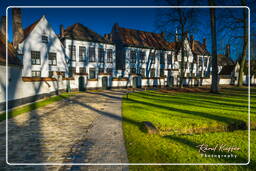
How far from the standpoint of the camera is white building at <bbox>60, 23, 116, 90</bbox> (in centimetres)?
1964

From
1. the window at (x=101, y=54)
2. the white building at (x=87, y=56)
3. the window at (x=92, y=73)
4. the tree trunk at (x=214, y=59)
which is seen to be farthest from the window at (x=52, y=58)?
the tree trunk at (x=214, y=59)

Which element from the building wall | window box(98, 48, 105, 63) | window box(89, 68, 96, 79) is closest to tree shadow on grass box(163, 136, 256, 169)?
the building wall

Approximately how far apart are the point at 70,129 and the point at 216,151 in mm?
5108

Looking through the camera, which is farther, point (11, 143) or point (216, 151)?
point (11, 143)

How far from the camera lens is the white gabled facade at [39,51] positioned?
35.5 ft

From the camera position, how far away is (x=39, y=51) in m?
11.0

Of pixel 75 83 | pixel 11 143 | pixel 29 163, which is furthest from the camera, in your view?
pixel 75 83

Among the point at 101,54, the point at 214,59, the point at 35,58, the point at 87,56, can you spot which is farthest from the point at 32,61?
the point at 214,59

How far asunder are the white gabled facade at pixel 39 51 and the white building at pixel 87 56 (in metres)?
6.12

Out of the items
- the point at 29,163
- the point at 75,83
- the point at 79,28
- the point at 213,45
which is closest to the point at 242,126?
the point at 29,163

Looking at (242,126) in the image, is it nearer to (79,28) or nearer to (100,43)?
(100,43)

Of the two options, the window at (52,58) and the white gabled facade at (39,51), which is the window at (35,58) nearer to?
the white gabled facade at (39,51)

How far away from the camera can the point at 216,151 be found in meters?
3.01

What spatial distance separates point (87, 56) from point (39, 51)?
11050 millimetres
